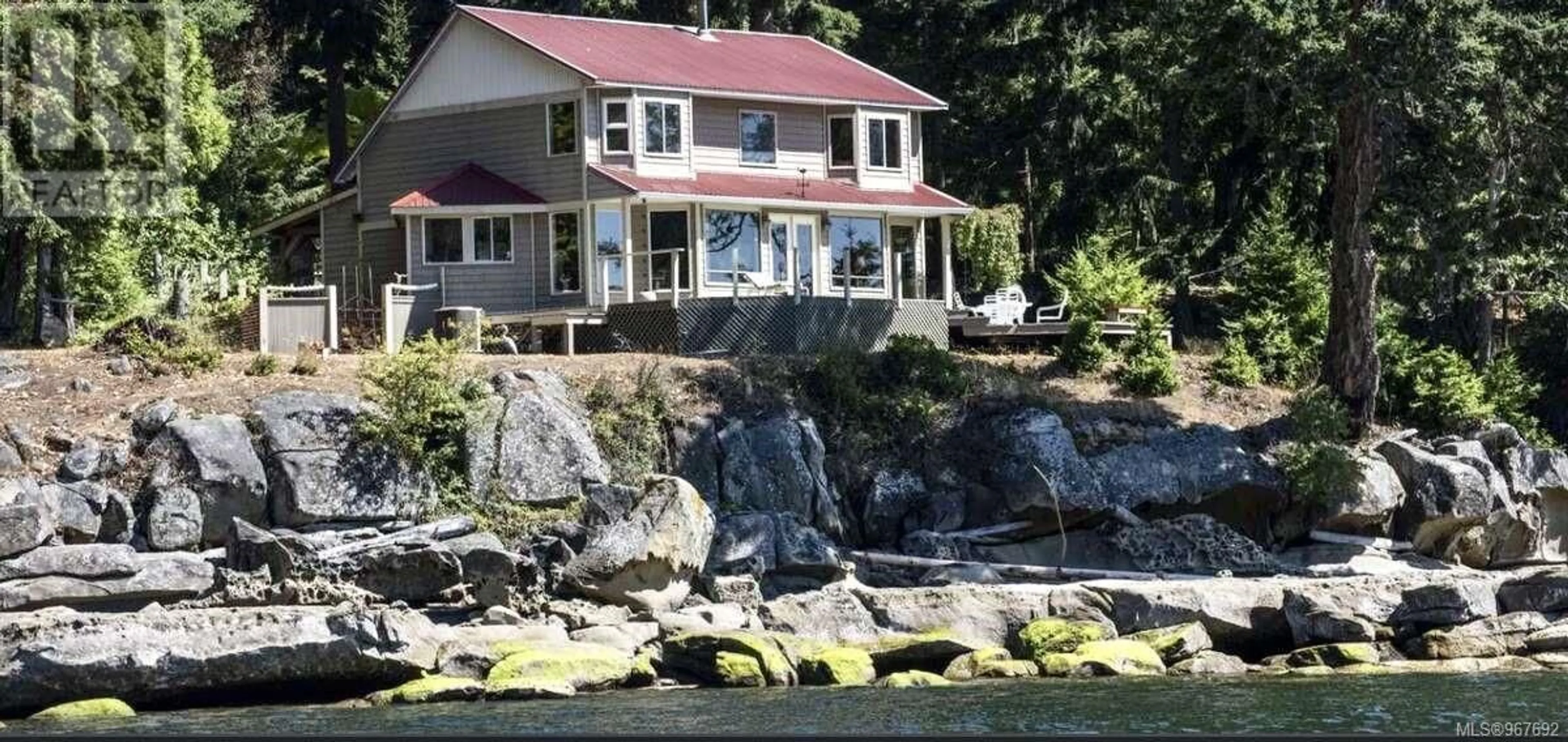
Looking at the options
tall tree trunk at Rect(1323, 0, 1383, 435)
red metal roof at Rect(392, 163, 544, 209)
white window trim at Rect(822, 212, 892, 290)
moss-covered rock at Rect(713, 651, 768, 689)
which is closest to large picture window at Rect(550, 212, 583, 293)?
red metal roof at Rect(392, 163, 544, 209)

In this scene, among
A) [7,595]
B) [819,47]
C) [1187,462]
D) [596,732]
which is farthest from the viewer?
[819,47]

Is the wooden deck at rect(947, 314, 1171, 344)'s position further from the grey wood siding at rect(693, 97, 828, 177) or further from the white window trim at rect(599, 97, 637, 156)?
the white window trim at rect(599, 97, 637, 156)

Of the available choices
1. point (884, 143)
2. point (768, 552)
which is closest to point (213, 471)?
point (768, 552)

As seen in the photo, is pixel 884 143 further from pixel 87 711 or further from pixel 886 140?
pixel 87 711

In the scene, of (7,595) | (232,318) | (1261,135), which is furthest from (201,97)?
(1261,135)

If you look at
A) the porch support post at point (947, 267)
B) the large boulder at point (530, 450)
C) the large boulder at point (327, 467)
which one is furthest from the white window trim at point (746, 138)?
the large boulder at point (327, 467)

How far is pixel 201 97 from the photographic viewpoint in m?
42.3

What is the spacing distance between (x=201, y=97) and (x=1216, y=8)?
59.7 ft

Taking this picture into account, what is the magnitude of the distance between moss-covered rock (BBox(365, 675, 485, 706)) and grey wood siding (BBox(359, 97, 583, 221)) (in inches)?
690

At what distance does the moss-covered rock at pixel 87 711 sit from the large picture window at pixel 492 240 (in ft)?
59.4

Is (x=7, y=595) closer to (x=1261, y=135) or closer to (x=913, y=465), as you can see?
(x=913, y=465)

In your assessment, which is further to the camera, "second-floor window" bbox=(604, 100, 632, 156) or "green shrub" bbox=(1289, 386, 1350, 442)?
"second-floor window" bbox=(604, 100, 632, 156)

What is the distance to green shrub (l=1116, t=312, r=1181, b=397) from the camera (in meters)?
43.5

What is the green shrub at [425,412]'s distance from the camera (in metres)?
36.1
